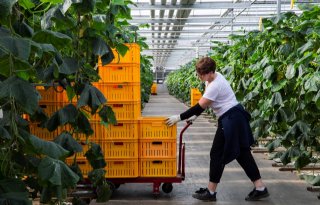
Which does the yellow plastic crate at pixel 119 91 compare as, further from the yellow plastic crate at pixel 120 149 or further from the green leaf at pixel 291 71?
the green leaf at pixel 291 71

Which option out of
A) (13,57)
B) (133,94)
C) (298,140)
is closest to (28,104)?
(13,57)

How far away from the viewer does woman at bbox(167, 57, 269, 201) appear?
15.9 feet

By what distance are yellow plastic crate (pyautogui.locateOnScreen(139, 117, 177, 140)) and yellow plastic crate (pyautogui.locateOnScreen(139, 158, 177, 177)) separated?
250 mm

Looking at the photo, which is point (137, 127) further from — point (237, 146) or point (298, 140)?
point (298, 140)

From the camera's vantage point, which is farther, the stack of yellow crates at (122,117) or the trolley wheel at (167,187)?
the trolley wheel at (167,187)

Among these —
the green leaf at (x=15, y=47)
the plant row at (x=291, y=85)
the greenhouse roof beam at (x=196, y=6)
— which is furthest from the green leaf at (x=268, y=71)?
the greenhouse roof beam at (x=196, y=6)

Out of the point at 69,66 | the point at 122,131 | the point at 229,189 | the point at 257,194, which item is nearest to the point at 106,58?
the point at 69,66

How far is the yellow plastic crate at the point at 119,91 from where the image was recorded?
5.07 m

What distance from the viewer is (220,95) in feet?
16.0

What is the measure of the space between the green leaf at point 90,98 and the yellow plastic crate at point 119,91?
1.32 meters

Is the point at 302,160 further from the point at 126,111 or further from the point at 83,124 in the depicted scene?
the point at 83,124

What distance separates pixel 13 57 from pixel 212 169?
3.39 metres

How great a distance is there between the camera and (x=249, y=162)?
195 inches

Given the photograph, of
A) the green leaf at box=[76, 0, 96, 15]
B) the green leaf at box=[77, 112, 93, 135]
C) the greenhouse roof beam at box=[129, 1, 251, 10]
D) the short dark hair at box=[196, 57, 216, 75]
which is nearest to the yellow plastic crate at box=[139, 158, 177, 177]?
the short dark hair at box=[196, 57, 216, 75]
